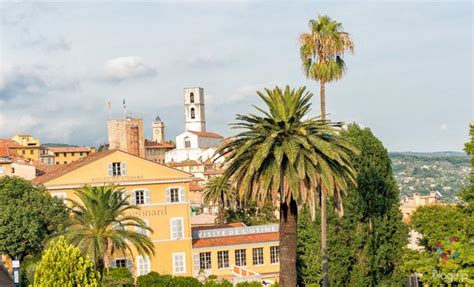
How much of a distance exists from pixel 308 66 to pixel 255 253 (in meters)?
19.9

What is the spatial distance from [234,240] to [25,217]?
15929 millimetres

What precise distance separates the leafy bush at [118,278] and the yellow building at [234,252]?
9180mm

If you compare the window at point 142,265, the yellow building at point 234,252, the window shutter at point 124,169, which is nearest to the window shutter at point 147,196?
the window shutter at point 124,169

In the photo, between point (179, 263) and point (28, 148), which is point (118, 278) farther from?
point (28, 148)

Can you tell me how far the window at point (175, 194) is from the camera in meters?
60.9

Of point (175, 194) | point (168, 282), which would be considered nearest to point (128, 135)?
point (175, 194)

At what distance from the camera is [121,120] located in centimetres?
7944

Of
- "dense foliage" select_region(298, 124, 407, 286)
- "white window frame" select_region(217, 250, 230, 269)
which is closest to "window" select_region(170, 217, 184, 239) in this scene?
"white window frame" select_region(217, 250, 230, 269)

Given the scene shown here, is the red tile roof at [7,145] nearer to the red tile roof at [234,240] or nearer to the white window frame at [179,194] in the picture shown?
the white window frame at [179,194]

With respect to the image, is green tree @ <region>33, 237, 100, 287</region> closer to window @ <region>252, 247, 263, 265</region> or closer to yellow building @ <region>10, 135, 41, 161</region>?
window @ <region>252, 247, 263, 265</region>

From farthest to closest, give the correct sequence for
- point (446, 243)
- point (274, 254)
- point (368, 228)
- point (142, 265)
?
point (274, 254)
point (142, 265)
point (368, 228)
point (446, 243)

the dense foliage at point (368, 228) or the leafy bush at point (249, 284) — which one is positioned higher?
the dense foliage at point (368, 228)

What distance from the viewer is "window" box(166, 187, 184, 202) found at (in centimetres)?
6088

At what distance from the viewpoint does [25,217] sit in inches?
2121
